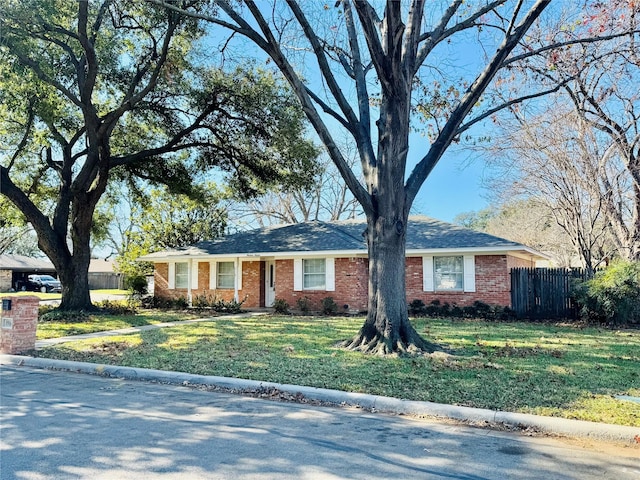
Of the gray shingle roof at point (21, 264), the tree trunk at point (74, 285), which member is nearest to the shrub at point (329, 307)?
the tree trunk at point (74, 285)

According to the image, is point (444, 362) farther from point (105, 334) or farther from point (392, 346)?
point (105, 334)

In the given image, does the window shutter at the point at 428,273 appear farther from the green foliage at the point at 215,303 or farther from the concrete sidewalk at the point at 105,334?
the concrete sidewalk at the point at 105,334

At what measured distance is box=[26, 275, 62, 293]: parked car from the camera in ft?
141

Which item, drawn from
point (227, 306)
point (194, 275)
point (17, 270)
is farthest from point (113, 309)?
point (17, 270)

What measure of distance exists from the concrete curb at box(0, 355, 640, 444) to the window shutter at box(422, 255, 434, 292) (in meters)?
12.0

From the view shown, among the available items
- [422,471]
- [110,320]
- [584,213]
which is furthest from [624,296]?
[110,320]

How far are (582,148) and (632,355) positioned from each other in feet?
27.5

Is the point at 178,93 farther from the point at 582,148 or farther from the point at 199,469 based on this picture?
the point at 199,469

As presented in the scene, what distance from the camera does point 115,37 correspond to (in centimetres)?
1633

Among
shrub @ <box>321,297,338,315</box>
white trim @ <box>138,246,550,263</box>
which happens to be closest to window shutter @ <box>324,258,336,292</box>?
white trim @ <box>138,246,550,263</box>

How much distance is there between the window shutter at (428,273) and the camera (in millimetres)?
17922

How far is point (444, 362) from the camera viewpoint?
820cm

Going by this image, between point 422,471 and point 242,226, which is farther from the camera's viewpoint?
point 242,226

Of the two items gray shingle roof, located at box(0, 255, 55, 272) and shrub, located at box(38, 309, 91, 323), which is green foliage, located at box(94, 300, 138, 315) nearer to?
shrub, located at box(38, 309, 91, 323)
